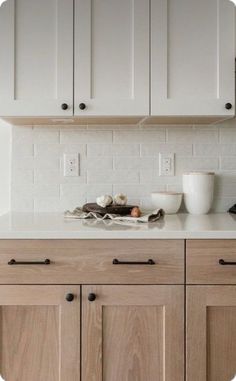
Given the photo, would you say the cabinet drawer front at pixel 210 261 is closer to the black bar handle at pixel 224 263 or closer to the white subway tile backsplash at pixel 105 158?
the black bar handle at pixel 224 263

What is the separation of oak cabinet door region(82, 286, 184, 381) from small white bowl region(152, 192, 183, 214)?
609 mm

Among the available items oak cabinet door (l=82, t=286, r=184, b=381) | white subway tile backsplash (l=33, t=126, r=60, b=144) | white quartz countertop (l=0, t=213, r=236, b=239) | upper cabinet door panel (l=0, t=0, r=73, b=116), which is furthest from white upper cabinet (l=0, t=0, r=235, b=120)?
oak cabinet door (l=82, t=286, r=184, b=381)

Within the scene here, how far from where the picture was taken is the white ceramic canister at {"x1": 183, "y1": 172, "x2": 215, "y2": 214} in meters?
2.26

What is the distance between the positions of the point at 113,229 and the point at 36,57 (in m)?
0.88

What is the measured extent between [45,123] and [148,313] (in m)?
1.12

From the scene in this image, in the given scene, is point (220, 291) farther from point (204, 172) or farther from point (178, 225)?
point (204, 172)

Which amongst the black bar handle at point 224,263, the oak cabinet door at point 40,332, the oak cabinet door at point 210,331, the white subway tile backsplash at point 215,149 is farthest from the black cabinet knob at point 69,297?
the white subway tile backsplash at point 215,149

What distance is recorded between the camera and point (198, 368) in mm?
1742

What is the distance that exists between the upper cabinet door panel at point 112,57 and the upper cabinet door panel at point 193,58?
2.2 inches

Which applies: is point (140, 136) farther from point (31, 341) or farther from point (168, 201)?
point (31, 341)

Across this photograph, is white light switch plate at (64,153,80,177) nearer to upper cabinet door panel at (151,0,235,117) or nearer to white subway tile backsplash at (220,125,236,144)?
→ upper cabinet door panel at (151,0,235,117)

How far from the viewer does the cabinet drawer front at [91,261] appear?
5.66ft

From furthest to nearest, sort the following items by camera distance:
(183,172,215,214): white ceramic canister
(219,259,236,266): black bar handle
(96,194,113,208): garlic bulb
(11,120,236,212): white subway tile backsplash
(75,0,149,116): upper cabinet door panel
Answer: (11,120,236,212): white subway tile backsplash < (183,172,215,214): white ceramic canister < (96,194,113,208): garlic bulb < (75,0,149,116): upper cabinet door panel < (219,259,236,266): black bar handle

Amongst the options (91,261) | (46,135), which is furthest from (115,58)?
(91,261)
